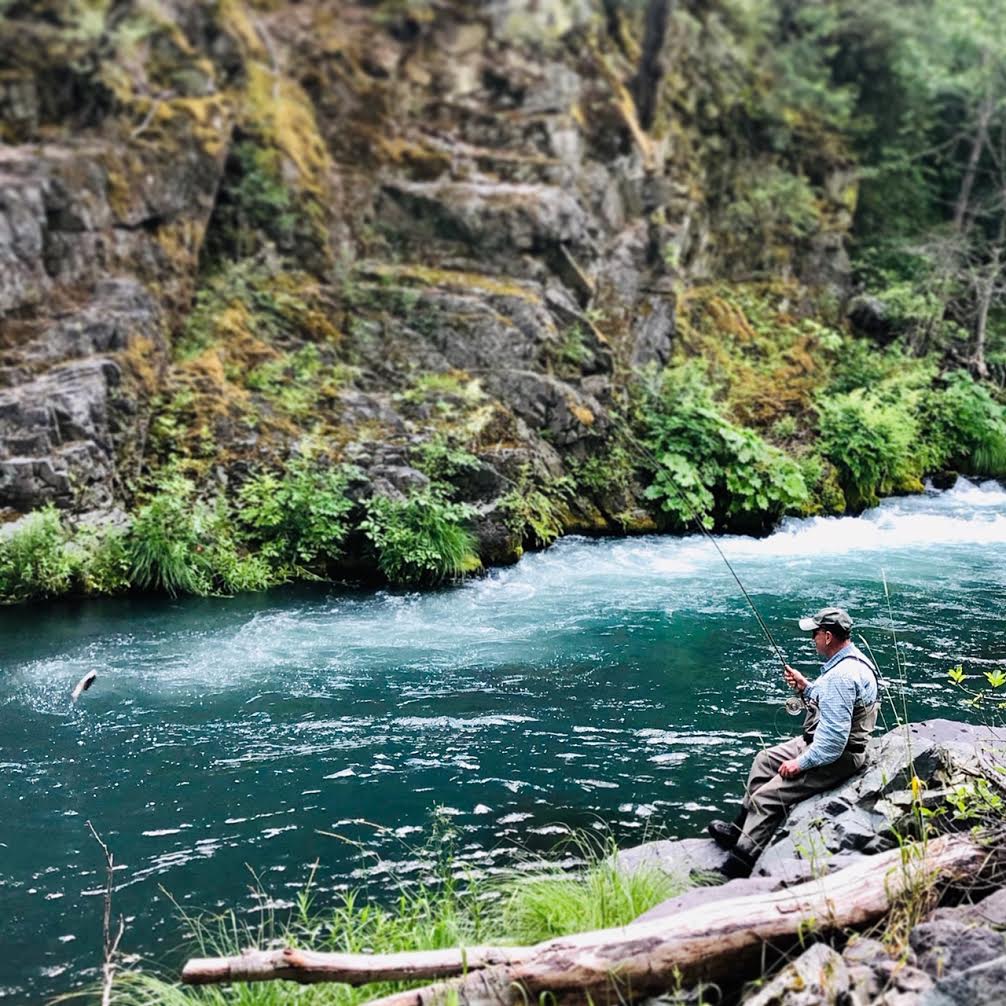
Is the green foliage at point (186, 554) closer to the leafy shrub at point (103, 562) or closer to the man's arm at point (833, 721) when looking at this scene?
the leafy shrub at point (103, 562)

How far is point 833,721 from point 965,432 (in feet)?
49.3

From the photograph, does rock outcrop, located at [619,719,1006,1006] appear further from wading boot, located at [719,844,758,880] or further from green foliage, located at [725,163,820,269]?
green foliage, located at [725,163,820,269]

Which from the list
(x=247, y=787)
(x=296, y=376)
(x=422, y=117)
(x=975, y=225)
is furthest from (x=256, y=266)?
(x=975, y=225)

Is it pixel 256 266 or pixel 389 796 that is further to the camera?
pixel 256 266

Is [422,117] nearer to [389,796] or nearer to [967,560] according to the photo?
[967,560]

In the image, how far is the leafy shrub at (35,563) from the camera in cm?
1084

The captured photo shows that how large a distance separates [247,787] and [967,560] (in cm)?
1113

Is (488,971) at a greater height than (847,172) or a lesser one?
lesser

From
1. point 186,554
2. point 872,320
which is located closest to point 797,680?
point 186,554

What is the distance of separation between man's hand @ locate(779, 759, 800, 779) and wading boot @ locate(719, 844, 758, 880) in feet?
1.52

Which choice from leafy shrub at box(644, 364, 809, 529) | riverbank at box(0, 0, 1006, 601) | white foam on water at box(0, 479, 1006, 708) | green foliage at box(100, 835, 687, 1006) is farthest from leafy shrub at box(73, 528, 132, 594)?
leafy shrub at box(644, 364, 809, 529)

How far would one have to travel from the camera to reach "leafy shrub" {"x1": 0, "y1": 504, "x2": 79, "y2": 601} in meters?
10.8

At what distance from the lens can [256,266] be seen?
52.9 ft

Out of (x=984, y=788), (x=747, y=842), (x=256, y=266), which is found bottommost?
(x=747, y=842)
